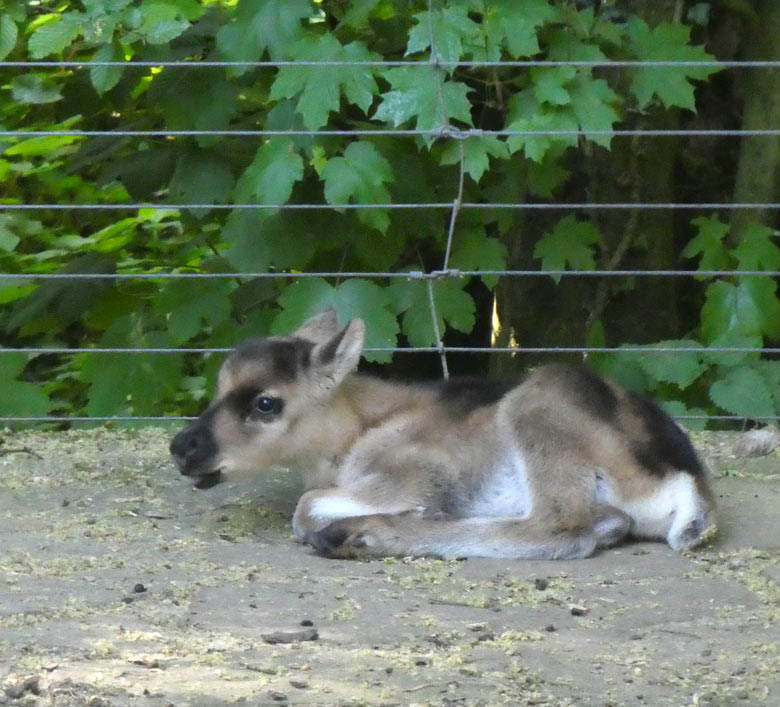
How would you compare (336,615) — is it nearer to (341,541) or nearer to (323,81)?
(341,541)

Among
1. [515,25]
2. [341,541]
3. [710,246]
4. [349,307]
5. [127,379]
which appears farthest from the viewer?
[710,246]

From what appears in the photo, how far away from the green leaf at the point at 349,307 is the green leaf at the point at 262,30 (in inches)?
44.2

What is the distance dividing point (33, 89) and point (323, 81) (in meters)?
2.60

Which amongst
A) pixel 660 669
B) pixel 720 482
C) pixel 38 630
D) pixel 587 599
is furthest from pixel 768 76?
pixel 38 630

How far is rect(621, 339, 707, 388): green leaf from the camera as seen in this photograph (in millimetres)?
6793

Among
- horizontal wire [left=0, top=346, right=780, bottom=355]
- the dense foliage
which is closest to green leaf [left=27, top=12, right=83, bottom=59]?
the dense foliage

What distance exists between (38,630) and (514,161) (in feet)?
13.8

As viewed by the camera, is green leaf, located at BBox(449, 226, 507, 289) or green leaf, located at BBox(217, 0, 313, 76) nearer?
green leaf, located at BBox(217, 0, 313, 76)

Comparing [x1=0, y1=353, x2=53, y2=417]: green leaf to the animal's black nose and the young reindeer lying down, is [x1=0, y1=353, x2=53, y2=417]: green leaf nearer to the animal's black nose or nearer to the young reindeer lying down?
the young reindeer lying down

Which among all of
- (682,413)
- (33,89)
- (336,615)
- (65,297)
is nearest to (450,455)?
(336,615)

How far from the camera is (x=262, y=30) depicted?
6.41m

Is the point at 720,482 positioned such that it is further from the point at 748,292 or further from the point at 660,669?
the point at 660,669

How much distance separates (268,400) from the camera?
5.45 meters

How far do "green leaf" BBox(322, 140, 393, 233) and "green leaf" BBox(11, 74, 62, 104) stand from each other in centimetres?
232
